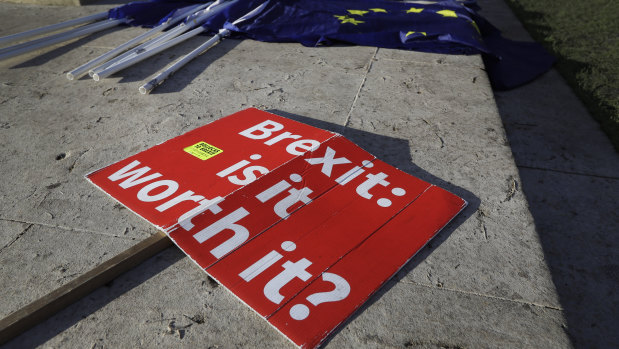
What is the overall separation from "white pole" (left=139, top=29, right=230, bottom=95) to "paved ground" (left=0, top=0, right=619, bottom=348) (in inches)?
2.8

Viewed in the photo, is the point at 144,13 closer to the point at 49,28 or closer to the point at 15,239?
the point at 49,28

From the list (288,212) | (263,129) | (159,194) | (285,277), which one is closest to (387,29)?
(263,129)

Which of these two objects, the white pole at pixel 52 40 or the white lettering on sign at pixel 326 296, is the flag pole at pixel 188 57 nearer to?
the white pole at pixel 52 40

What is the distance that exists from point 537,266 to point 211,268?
1.28 metres

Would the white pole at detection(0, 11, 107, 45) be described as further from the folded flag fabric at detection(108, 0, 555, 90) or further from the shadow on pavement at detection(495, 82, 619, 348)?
the shadow on pavement at detection(495, 82, 619, 348)

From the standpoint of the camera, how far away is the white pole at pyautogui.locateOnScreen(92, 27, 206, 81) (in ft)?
10.8

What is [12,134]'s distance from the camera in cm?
267

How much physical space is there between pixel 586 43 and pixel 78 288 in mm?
5362

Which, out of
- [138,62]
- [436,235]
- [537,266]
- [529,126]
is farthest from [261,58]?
[537,266]

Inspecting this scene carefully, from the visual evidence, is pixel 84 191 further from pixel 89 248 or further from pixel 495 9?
pixel 495 9

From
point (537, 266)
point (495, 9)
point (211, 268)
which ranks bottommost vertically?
point (495, 9)

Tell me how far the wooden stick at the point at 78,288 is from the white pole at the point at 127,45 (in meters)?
2.16

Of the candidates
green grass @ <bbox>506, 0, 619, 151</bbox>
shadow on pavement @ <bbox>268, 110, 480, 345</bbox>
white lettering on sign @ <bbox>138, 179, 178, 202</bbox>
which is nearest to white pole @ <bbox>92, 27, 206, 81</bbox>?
shadow on pavement @ <bbox>268, 110, 480, 345</bbox>

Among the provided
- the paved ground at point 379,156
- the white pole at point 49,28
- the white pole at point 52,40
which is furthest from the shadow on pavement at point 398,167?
the white pole at point 49,28
